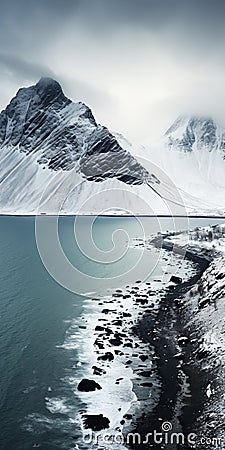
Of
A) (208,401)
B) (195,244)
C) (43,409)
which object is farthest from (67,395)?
(195,244)

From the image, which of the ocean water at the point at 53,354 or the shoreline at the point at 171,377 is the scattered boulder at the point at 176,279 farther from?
the shoreline at the point at 171,377

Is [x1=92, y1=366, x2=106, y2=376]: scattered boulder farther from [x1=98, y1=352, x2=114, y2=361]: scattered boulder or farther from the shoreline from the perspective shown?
the shoreline

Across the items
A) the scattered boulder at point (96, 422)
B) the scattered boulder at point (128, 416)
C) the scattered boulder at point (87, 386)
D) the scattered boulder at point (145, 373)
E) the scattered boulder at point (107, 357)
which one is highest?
the scattered boulder at point (107, 357)

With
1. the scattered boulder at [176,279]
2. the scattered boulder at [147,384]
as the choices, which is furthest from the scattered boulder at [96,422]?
the scattered boulder at [176,279]

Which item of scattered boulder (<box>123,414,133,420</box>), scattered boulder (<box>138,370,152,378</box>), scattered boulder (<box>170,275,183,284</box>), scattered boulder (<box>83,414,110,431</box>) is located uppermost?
scattered boulder (<box>170,275,183,284</box>)

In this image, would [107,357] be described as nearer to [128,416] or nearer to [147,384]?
[147,384]

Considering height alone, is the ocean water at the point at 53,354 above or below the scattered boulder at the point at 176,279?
below

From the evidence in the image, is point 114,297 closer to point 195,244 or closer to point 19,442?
point 19,442

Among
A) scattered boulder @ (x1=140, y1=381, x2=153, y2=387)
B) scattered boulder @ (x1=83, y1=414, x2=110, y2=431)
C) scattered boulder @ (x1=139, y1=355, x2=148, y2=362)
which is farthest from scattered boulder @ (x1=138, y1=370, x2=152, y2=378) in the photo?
scattered boulder @ (x1=83, y1=414, x2=110, y2=431)
